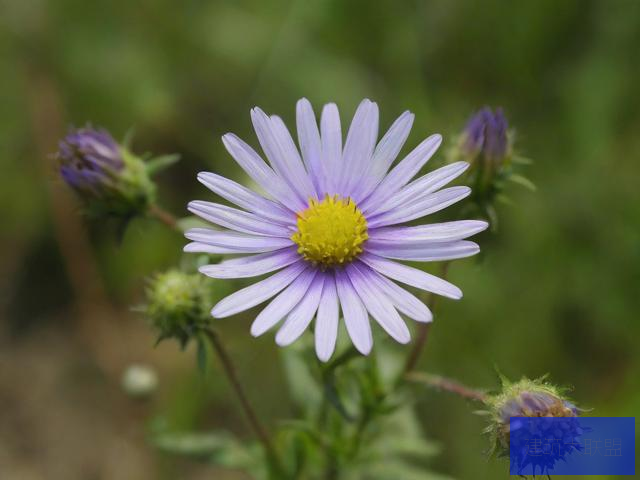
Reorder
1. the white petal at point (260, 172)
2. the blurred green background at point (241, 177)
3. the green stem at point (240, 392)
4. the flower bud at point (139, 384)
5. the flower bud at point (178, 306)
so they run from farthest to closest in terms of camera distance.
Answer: the blurred green background at point (241, 177) < the flower bud at point (139, 384) < the green stem at point (240, 392) < the flower bud at point (178, 306) < the white petal at point (260, 172)

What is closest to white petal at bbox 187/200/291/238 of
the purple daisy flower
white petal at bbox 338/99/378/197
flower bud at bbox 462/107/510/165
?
the purple daisy flower

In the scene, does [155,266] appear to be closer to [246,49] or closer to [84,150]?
[246,49]

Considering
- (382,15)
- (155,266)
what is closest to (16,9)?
(155,266)

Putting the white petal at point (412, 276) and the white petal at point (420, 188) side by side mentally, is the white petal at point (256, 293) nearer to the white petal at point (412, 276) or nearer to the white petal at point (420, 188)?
the white petal at point (412, 276)

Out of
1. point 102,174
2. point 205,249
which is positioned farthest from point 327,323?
point 102,174

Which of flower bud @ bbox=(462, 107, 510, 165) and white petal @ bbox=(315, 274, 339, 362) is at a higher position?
flower bud @ bbox=(462, 107, 510, 165)

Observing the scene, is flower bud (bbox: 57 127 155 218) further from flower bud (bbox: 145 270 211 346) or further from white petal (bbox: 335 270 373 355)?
white petal (bbox: 335 270 373 355)

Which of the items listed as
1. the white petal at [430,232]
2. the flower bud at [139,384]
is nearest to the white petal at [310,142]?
the white petal at [430,232]
